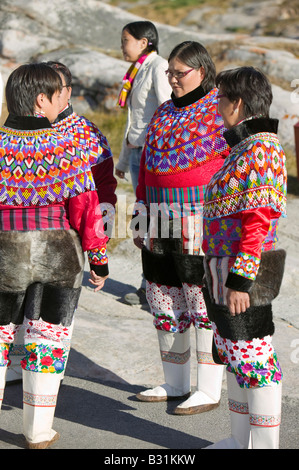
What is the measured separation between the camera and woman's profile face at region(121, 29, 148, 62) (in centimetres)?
586

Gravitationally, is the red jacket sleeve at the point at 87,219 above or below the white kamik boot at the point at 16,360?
above

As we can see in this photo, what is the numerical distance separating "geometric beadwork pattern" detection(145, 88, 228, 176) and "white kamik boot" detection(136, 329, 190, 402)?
97 cm

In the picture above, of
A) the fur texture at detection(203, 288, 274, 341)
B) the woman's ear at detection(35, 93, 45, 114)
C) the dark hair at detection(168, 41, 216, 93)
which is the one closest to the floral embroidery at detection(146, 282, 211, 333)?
the fur texture at detection(203, 288, 274, 341)

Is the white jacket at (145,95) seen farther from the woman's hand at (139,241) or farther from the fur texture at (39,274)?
the fur texture at (39,274)

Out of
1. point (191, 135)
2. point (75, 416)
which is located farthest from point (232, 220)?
point (75, 416)

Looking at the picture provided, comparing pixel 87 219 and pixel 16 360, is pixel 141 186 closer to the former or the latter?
pixel 87 219

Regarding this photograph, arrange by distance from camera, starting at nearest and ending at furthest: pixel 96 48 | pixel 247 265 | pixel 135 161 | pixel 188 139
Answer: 1. pixel 247 265
2. pixel 188 139
3. pixel 135 161
4. pixel 96 48

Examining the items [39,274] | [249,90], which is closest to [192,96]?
[249,90]

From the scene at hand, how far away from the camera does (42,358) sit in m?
3.68

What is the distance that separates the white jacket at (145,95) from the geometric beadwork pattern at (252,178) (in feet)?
8.10

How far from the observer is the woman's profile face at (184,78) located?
13.4ft

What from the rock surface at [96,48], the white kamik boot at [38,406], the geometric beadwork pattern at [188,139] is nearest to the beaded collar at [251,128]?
the geometric beadwork pattern at [188,139]

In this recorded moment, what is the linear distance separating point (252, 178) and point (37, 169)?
1.01 m
